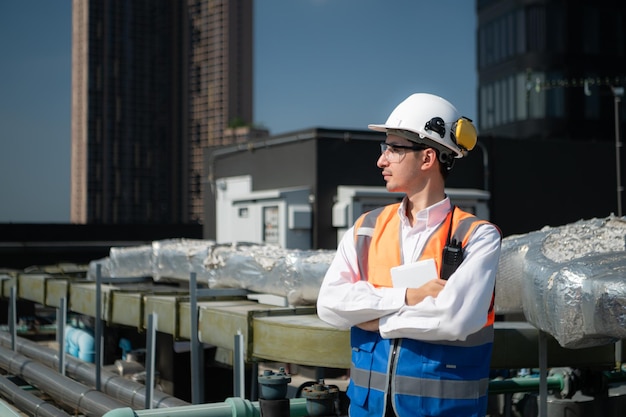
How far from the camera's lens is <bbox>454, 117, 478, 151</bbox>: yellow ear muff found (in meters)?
3.41

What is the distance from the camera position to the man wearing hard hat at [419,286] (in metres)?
3.16

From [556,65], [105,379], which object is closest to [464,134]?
[105,379]

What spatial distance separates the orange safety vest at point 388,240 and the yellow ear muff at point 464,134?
283 millimetres

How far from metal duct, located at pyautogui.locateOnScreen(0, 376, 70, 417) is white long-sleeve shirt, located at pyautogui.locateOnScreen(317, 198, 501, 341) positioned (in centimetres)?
538

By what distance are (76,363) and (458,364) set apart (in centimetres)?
1062

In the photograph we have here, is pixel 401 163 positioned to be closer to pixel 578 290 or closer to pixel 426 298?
pixel 426 298

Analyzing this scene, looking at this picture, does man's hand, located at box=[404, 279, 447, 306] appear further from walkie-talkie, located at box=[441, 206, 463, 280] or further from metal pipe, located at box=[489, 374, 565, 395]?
metal pipe, located at box=[489, 374, 565, 395]

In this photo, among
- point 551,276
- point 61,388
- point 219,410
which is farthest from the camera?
point 61,388

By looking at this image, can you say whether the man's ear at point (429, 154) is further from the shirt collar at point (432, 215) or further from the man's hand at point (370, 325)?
the man's hand at point (370, 325)

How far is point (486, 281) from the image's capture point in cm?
317

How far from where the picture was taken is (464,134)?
134 inches

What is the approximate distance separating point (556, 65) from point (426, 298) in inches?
1926

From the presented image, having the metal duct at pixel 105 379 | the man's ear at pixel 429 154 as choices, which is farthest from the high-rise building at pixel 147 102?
the man's ear at pixel 429 154

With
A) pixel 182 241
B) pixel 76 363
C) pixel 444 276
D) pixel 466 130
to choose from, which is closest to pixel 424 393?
pixel 444 276
